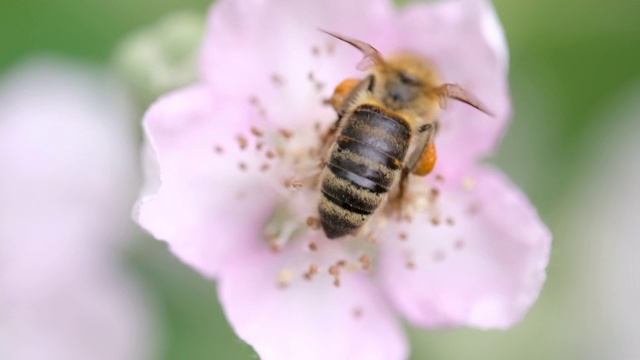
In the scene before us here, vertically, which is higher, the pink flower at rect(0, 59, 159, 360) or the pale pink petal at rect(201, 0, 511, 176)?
the pale pink petal at rect(201, 0, 511, 176)

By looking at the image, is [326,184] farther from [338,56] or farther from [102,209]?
[102,209]

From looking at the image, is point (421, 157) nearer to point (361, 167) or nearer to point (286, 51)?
point (361, 167)

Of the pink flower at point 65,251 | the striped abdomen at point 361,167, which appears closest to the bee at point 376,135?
the striped abdomen at point 361,167

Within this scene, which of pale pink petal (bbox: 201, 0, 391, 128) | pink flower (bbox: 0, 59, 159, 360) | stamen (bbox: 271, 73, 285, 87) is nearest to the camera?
pale pink petal (bbox: 201, 0, 391, 128)

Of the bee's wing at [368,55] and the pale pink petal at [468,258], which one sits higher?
the bee's wing at [368,55]

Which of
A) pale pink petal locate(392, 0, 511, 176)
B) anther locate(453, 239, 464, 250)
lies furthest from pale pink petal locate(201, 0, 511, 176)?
anther locate(453, 239, 464, 250)

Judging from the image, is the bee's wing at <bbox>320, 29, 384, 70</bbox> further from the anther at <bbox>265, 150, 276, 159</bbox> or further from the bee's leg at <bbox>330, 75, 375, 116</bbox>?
the anther at <bbox>265, 150, 276, 159</bbox>

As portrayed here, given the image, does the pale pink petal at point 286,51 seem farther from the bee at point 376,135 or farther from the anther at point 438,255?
the anther at point 438,255
